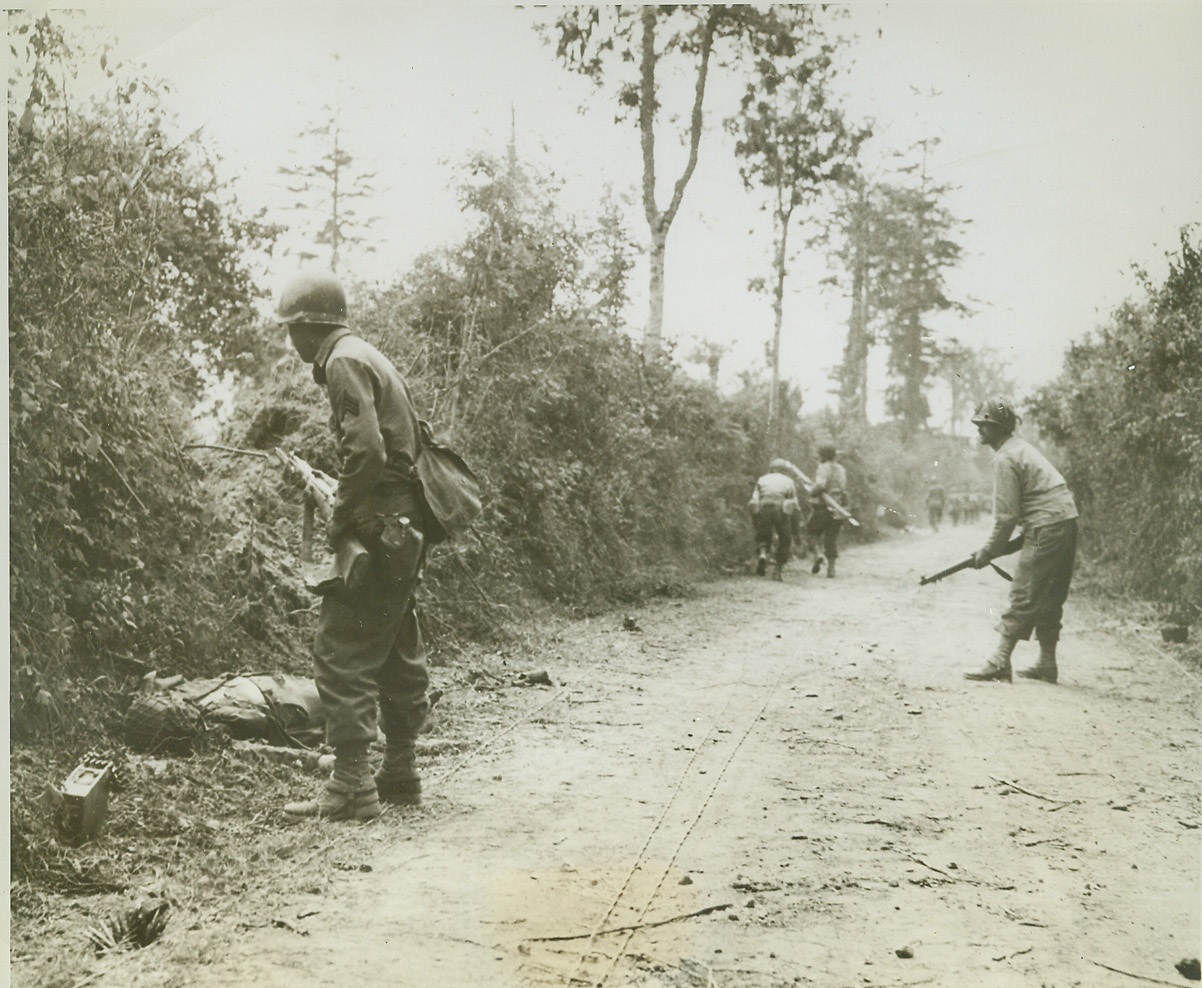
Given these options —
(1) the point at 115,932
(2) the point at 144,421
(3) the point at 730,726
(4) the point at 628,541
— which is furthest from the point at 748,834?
(4) the point at 628,541

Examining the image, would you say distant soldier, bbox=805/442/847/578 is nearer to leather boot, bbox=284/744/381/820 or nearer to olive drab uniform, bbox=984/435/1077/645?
olive drab uniform, bbox=984/435/1077/645

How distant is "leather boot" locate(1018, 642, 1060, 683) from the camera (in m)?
4.52

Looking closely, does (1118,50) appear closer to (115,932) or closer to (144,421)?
(144,421)

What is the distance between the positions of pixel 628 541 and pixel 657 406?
1115 mm

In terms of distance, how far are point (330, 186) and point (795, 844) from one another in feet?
10.7

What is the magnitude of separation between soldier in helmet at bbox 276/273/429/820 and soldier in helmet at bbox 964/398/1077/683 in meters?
2.72

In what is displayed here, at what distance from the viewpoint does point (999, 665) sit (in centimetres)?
471

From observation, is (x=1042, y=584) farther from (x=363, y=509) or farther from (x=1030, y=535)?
(x=363, y=509)

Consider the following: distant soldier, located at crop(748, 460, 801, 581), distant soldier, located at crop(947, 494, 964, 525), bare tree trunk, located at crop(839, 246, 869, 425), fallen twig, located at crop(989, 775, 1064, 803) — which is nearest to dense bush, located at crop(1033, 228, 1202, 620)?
distant soldier, located at crop(947, 494, 964, 525)

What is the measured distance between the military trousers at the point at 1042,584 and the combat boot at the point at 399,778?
112 inches

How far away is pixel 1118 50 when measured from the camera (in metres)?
3.57

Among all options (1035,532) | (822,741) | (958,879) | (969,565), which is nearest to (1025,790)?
(958,879)

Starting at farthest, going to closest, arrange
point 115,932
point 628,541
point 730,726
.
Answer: point 628,541, point 730,726, point 115,932

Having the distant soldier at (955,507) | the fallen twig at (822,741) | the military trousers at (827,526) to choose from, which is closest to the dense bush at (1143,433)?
the distant soldier at (955,507)
